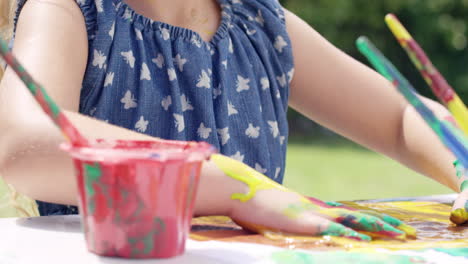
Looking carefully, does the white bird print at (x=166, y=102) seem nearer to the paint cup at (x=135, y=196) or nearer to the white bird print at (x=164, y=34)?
the white bird print at (x=164, y=34)

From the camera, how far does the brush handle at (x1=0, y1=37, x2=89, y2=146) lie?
1.80 feet

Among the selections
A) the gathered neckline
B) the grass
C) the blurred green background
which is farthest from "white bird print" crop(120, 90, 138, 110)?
the blurred green background

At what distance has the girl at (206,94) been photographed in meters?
0.74

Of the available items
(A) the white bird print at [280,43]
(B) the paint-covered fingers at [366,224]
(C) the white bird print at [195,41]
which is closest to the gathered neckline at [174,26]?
(C) the white bird print at [195,41]

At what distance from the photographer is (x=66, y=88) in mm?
909

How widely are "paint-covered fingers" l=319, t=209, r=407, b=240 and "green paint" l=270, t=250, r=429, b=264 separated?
7 cm

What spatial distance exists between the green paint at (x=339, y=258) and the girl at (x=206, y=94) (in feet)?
0.18

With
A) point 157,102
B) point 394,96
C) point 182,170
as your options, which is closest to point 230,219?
point 182,170

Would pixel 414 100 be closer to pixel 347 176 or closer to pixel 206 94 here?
pixel 206 94

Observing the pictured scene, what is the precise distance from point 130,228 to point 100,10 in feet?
1.78

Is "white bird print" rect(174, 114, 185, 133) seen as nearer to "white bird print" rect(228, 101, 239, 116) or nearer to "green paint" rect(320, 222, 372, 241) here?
"white bird print" rect(228, 101, 239, 116)

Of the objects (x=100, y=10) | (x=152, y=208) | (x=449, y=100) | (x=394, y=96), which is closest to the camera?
(x=152, y=208)

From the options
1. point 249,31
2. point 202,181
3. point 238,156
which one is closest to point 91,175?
point 202,181

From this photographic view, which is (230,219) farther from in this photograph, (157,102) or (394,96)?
(394,96)
